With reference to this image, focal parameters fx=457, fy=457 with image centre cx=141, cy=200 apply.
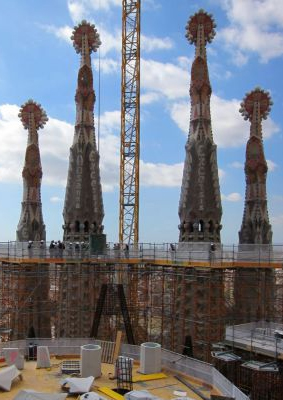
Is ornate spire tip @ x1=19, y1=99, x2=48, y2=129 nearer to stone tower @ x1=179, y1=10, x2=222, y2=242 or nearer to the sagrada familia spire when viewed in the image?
stone tower @ x1=179, y1=10, x2=222, y2=242

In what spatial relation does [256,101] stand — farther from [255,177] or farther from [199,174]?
[199,174]

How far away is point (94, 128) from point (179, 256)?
20.4 m

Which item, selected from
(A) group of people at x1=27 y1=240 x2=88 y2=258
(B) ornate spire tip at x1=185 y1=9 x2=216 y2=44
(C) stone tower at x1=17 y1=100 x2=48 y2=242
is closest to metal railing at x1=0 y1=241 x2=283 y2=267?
(A) group of people at x1=27 y1=240 x2=88 y2=258

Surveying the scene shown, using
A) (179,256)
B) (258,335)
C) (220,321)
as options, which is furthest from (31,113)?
(258,335)

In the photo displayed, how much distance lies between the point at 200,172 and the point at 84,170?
12.3 meters

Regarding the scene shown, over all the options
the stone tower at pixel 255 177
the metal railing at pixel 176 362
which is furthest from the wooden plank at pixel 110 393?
the stone tower at pixel 255 177

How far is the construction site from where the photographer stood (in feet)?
103

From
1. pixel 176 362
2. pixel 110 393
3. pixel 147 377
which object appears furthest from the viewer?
pixel 176 362

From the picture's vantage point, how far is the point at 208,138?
134 ft

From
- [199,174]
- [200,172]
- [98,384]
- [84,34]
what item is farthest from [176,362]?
[84,34]

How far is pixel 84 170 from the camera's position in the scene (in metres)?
→ 45.8

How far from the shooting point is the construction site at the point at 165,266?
3131cm

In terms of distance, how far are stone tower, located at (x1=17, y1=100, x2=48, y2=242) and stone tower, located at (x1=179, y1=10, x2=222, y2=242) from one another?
16241 mm

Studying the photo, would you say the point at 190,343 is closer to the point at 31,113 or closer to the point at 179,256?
the point at 179,256
